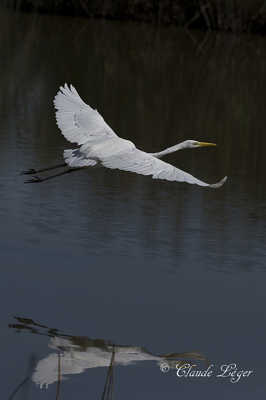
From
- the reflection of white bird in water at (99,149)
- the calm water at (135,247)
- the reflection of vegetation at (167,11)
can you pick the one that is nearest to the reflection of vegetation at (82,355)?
the calm water at (135,247)

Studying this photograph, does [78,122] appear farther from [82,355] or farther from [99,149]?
[82,355]

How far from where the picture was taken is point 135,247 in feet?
24.8

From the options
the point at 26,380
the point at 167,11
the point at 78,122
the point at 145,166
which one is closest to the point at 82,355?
the point at 26,380

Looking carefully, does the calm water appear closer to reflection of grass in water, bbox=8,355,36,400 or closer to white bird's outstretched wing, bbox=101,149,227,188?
reflection of grass in water, bbox=8,355,36,400

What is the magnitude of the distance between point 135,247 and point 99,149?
2.88ft

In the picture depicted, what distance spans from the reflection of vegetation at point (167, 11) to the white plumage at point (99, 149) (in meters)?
15.5

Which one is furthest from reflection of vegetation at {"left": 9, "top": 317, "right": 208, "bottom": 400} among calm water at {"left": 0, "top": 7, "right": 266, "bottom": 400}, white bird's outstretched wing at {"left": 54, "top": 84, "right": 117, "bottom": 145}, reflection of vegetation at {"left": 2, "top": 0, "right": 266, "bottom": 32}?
reflection of vegetation at {"left": 2, "top": 0, "right": 266, "bottom": 32}

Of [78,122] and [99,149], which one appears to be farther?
[78,122]

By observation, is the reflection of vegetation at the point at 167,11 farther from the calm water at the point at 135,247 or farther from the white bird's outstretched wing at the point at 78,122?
the white bird's outstretched wing at the point at 78,122

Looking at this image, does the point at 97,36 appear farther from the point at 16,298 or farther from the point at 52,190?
the point at 16,298

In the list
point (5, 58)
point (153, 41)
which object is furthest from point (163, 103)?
point (153, 41)

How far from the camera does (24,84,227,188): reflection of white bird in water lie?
Result: 6473 mm

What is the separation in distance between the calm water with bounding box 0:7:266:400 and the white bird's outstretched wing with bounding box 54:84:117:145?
29.9 inches

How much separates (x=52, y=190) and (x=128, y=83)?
658cm
